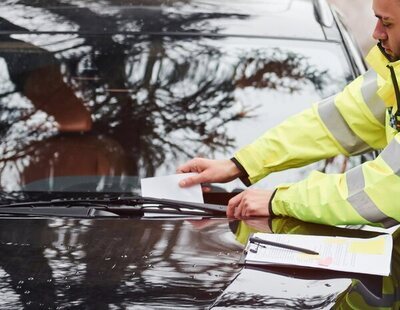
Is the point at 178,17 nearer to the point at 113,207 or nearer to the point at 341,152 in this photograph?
the point at 341,152

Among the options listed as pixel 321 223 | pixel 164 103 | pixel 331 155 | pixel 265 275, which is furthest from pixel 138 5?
pixel 265 275

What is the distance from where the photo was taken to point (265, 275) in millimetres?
3012

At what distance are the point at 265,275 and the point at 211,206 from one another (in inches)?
28.3

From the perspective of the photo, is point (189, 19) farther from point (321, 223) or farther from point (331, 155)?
point (321, 223)

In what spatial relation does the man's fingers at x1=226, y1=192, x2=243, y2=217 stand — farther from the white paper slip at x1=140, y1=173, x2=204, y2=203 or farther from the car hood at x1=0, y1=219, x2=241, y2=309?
the white paper slip at x1=140, y1=173, x2=204, y2=203

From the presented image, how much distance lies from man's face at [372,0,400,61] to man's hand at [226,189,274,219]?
A: 0.59 metres

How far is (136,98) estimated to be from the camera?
4.22 metres

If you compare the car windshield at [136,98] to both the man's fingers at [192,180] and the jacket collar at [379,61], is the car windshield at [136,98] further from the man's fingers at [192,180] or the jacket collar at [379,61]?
the jacket collar at [379,61]

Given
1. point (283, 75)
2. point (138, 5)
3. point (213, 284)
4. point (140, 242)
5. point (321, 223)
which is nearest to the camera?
point (213, 284)

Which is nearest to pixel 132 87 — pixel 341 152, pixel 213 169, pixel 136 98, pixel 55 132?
pixel 136 98

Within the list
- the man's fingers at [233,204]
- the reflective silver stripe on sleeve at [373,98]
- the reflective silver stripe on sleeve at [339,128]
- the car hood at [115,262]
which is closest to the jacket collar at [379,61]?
the reflective silver stripe on sleeve at [373,98]

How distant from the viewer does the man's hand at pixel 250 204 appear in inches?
140

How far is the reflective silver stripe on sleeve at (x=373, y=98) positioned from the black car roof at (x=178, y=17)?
0.52m

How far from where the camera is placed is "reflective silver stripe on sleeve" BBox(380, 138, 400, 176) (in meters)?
3.35
